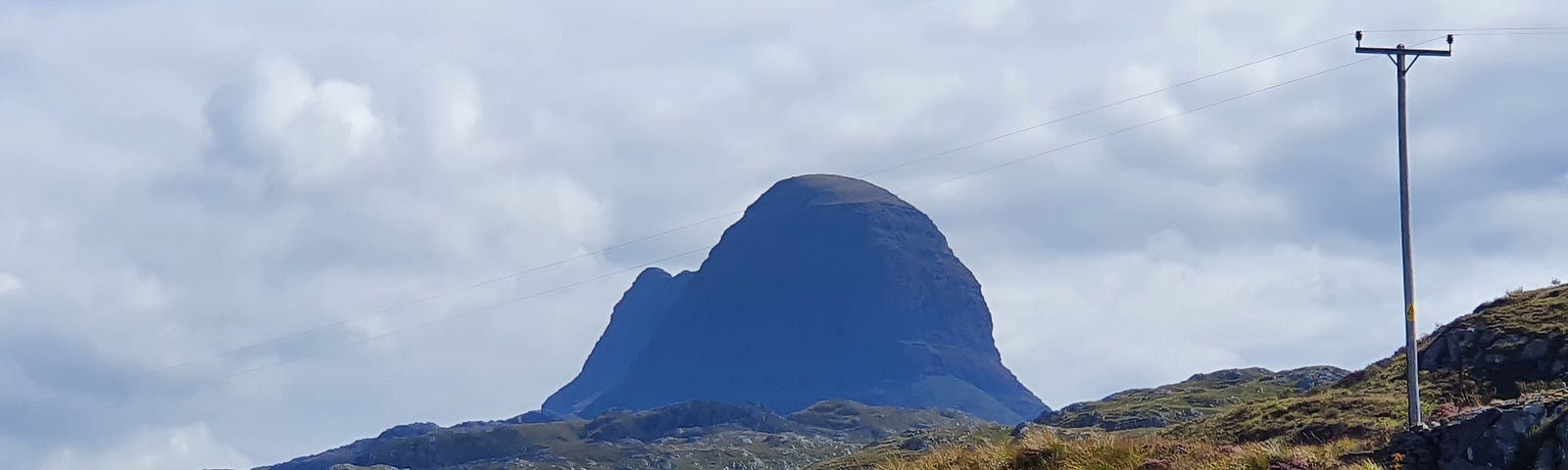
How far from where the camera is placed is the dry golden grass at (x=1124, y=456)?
2270 centimetres

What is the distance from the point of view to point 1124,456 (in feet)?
79.1

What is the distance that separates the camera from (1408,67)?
1287 inches

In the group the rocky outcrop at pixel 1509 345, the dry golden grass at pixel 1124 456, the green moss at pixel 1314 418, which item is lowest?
the dry golden grass at pixel 1124 456

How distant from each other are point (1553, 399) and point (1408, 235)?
1008cm

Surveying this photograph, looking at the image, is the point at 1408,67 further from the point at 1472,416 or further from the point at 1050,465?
the point at 1050,465

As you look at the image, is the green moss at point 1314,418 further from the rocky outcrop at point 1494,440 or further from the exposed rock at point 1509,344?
the rocky outcrop at point 1494,440

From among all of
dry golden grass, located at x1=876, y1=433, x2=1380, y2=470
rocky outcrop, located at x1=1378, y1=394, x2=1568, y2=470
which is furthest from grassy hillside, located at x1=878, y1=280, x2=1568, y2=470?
rocky outcrop, located at x1=1378, y1=394, x2=1568, y2=470

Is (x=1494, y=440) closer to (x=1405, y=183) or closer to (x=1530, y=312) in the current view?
(x=1405, y=183)

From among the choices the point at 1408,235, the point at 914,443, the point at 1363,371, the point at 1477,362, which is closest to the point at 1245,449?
Result: the point at 1408,235

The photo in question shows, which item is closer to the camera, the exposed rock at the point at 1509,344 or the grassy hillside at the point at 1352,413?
the grassy hillside at the point at 1352,413

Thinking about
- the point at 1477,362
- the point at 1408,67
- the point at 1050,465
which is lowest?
the point at 1050,465

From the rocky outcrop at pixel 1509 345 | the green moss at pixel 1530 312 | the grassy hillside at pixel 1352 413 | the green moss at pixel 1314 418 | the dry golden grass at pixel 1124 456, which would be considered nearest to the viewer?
the dry golden grass at pixel 1124 456

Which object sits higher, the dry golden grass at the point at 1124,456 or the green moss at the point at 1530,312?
the green moss at the point at 1530,312

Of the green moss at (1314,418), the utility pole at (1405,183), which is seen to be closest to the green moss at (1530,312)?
the green moss at (1314,418)
